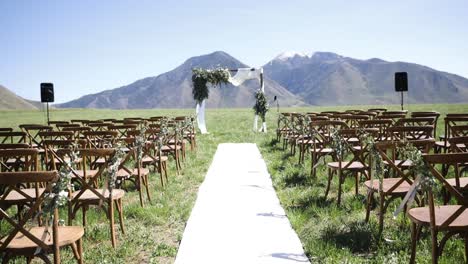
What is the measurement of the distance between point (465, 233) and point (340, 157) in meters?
2.43

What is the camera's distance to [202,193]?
6523 mm

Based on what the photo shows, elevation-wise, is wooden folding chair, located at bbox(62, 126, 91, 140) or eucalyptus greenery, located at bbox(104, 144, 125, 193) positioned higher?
wooden folding chair, located at bbox(62, 126, 91, 140)

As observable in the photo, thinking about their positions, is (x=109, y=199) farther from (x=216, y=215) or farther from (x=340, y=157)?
(x=340, y=157)

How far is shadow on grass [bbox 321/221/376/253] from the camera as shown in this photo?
4199 millimetres

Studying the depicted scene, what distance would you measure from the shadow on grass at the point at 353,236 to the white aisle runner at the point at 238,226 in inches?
15.1

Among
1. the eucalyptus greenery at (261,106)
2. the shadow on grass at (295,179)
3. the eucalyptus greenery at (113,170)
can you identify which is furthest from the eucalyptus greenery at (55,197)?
the eucalyptus greenery at (261,106)

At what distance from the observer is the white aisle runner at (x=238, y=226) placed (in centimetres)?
393

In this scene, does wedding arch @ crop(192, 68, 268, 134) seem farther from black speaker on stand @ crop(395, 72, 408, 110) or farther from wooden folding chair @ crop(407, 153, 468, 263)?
wooden folding chair @ crop(407, 153, 468, 263)

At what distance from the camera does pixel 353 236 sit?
444 centimetres

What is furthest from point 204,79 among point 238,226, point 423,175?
point 423,175

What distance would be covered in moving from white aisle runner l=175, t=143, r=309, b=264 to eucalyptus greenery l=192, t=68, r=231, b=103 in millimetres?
10431

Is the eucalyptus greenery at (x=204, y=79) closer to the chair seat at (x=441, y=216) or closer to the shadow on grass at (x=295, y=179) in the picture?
the shadow on grass at (x=295, y=179)

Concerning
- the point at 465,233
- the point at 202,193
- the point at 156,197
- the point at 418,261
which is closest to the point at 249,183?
the point at 202,193

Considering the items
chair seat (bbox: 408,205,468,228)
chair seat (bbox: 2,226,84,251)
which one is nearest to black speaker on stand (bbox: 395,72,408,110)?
chair seat (bbox: 408,205,468,228)
